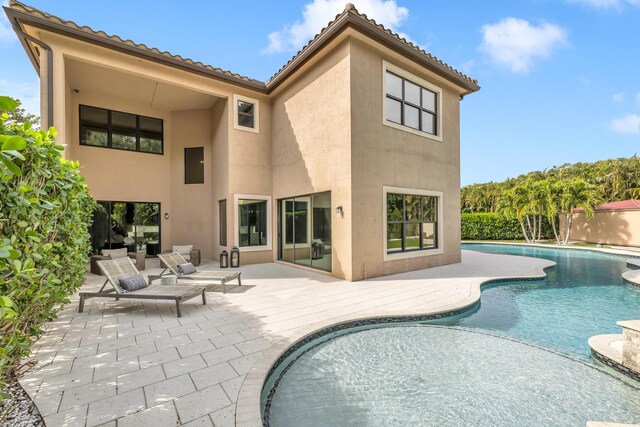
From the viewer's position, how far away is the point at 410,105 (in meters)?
10.8

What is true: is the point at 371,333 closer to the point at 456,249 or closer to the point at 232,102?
the point at 456,249

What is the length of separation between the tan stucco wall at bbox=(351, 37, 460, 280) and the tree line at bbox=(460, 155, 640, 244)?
1459 cm

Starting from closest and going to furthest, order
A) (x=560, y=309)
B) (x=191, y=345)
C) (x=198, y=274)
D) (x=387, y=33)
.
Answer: (x=191, y=345), (x=560, y=309), (x=198, y=274), (x=387, y=33)

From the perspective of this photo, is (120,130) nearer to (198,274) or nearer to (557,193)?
(198,274)

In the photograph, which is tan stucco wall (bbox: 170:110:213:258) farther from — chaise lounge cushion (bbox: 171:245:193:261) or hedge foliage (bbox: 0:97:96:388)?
hedge foliage (bbox: 0:97:96:388)

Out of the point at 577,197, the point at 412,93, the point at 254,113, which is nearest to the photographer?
the point at 412,93

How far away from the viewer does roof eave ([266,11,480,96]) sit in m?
8.35

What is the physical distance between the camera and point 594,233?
74.6 feet

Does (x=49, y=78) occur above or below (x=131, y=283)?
above

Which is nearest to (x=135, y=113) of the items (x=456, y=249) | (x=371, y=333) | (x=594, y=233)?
(x=371, y=333)

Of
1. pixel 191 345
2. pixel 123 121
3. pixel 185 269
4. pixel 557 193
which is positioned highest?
pixel 123 121

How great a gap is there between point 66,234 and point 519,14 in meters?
17.0

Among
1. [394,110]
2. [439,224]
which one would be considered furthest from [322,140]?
[439,224]

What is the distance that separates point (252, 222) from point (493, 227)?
73.3ft
